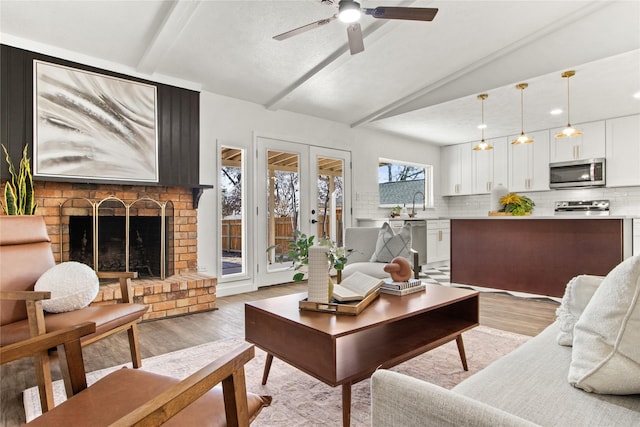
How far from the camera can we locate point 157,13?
2.80 metres

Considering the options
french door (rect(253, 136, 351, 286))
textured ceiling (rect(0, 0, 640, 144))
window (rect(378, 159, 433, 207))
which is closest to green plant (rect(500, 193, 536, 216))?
textured ceiling (rect(0, 0, 640, 144))

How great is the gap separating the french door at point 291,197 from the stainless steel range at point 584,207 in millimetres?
3672

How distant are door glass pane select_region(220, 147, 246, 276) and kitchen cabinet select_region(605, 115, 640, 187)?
5519mm

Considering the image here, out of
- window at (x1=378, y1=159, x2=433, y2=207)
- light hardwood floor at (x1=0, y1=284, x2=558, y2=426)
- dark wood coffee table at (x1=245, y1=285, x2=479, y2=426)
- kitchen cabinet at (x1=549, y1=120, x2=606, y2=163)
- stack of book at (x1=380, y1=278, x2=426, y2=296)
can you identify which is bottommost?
light hardwood floor at (x1=0, y1=284, x2=558, y2=426)

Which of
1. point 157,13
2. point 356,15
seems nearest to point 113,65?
point 157,13

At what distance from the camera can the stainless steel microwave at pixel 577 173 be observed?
5.50 metres

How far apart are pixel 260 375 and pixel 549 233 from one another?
360 centimetres

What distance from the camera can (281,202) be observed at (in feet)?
16.4

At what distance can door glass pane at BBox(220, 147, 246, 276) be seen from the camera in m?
4.45

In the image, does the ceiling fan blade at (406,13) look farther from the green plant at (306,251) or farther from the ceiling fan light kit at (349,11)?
the green plant at (306,251)

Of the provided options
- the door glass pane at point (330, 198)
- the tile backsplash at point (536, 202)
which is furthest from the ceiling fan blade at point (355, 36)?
the tile backsplash at point (536, 202)

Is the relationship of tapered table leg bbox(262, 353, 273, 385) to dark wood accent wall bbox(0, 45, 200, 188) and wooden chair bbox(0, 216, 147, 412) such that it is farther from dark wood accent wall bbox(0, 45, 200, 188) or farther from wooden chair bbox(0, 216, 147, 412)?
dark wood accent wall bbox(0, 45, 200, 188)

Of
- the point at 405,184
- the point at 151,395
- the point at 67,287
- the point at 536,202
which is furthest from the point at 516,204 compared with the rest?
the point at 67,287

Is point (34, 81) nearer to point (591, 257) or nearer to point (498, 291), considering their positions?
point (498, 291)
